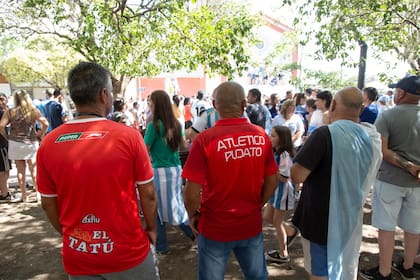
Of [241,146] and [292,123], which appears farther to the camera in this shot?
[292,123]

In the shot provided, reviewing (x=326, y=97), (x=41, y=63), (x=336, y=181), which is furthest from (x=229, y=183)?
(x=41, y=63)

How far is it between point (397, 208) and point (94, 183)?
286 cm

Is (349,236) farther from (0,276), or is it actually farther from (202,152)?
(0,276)

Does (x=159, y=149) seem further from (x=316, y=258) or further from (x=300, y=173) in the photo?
(x=316, y=258)

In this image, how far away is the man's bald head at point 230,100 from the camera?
2113mm

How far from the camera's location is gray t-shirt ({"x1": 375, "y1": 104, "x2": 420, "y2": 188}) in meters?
2.89

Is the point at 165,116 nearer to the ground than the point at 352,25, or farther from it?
nearer to the ground

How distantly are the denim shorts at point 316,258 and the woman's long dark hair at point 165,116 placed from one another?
6.08 ft

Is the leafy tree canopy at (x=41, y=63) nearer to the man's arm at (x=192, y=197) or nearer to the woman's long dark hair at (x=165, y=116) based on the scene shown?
the woman's long dark hair at (x=165, y=116)

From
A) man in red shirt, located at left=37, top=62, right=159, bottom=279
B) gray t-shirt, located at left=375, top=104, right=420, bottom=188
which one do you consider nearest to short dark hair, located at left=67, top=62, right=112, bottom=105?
man in red shirt, located at left=37, top=62, right=159, bottom=279

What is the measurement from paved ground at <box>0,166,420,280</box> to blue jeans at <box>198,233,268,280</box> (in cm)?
119

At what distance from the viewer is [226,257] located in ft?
7.18

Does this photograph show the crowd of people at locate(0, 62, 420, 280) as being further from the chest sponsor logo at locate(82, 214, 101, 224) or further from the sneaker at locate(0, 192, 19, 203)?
the sneaker at locate(0, 192, 19, 203)

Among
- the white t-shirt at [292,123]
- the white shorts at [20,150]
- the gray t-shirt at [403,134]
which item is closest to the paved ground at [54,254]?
the white shorts at [20,150]
